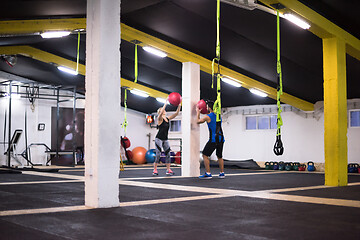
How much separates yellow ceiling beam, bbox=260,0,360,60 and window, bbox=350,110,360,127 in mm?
4832

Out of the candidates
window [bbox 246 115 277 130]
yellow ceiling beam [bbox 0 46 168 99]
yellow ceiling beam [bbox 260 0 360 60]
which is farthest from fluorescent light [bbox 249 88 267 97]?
yellow ceiling beam [bbox 0 46 168 99]

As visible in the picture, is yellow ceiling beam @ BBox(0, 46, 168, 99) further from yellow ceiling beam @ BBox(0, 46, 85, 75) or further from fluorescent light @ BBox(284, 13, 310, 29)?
fluorescent light @ BBox(284, 13, 310, 29)

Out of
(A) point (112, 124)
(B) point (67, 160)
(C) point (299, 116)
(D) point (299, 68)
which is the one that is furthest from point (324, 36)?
(B) point (67, 160)

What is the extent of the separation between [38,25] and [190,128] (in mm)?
4220

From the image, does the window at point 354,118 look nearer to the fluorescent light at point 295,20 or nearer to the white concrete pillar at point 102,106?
the fluorescent light at point 295,20

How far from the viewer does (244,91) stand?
46.4 feet

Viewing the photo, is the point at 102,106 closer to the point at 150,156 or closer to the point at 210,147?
the point at 210,147

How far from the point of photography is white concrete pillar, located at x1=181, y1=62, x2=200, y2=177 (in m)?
10.2

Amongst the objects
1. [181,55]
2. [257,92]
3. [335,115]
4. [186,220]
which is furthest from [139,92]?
[186,220]

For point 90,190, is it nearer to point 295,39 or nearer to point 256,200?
point 256,200

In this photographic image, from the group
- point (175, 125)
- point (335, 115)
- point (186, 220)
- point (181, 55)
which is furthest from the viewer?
point (175, 125)

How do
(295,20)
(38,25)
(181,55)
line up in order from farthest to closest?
(181,55) < (38,25) < (295,20)

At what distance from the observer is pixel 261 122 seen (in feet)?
51.4

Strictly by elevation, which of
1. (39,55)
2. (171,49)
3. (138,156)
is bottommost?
(138,156)
